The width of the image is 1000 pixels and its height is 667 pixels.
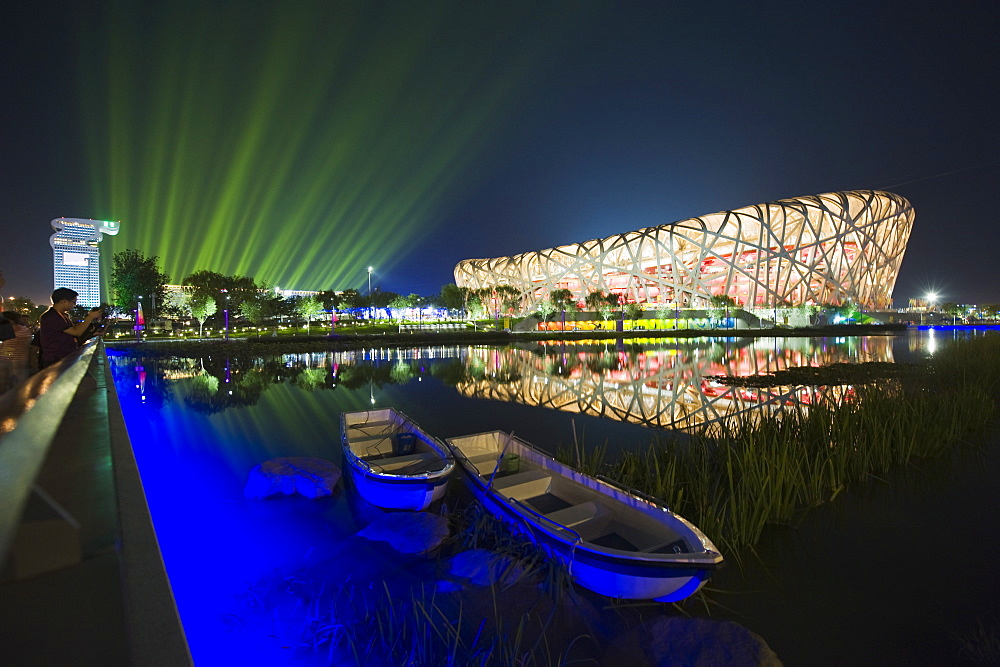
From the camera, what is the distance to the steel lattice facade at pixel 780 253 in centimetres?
7088

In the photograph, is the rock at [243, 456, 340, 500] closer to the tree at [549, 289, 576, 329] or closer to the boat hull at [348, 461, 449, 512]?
the boat hull at [348, 461, 449, 512]

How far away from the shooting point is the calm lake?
5.12 m

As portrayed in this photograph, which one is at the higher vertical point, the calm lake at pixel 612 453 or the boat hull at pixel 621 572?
the boat hull at pixel 621 572

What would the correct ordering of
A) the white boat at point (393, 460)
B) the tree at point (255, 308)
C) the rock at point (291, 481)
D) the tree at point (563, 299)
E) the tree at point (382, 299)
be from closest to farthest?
the white boat at point (393, 460) < the rock at point (291, 481) < the tree at point (255, 308) < the tree at point (563, 299) < the tree at point (382, 299)

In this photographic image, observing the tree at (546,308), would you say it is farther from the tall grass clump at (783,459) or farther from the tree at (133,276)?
the tall grass clump at (783,459)

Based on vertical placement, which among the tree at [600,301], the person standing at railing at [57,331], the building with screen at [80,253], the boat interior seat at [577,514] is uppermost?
the building with screen at [80,253]

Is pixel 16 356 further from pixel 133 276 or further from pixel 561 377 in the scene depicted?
pixel 133 276

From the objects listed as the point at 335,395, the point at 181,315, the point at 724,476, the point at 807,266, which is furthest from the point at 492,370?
the point at 181,315

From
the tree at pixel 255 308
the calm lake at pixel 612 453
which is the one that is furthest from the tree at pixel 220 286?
the calm lake at pixel 612 453

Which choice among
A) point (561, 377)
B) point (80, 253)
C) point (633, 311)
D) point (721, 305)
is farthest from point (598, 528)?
point (80, 253)

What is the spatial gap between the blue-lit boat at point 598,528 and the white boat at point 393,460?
593mm

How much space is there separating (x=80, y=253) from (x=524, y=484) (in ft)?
555

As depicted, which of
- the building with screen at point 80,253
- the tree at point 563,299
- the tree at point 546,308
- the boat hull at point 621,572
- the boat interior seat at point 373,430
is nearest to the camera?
the boat hull at point 621,572

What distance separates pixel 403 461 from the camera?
8961 millimetres
